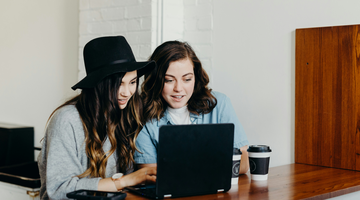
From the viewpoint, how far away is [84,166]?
132 centimetres

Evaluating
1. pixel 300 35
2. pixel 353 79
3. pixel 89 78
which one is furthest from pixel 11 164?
pixel 353 79

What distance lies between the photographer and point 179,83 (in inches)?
62.3

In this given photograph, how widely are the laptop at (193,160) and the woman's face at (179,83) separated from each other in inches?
20.0

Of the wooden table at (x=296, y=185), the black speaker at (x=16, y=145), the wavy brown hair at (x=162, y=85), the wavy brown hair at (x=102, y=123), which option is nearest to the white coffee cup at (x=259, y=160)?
the wooden table at (x=296, y=185)

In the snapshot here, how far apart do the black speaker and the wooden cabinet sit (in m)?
2.03

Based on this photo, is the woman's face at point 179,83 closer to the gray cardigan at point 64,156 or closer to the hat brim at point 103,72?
the hat brim at point 103,72

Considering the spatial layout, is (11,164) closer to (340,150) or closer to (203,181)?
(203,181)

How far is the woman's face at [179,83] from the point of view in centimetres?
158

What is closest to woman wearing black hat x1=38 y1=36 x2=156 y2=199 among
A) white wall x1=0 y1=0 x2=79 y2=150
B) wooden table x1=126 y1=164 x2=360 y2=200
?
wooden table x1=126 y1=164 x2=360 y2=200

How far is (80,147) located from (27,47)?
190cm

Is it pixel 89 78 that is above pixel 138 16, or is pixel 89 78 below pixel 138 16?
below

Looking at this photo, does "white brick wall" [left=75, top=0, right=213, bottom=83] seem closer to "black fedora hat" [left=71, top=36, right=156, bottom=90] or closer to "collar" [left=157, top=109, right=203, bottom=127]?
"collar" [left=157, top=109, right=203, bottom=127]

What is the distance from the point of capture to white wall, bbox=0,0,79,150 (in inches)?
104

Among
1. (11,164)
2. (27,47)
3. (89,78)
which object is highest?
(27,47)
